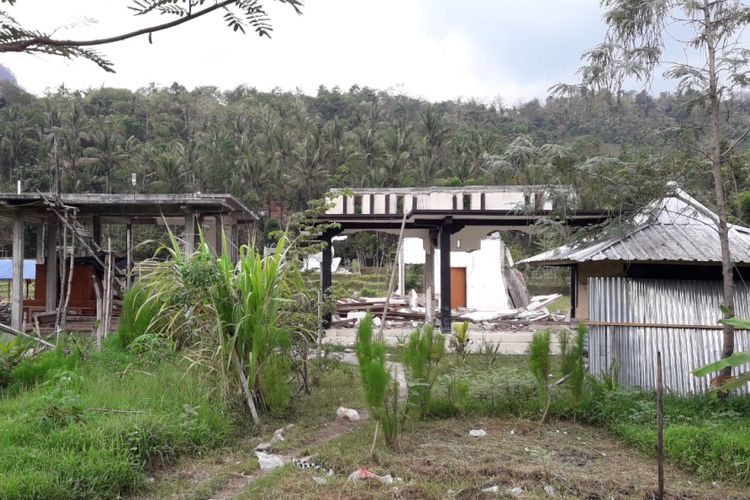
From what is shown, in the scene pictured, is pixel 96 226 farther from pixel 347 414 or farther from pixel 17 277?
pixel 347 414

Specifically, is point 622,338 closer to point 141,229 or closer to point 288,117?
point 141,229

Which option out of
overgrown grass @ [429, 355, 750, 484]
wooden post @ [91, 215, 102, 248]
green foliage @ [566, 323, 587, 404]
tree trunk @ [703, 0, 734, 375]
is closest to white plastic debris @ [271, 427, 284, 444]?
overgrown grass @ [429, 355, 750, 484]

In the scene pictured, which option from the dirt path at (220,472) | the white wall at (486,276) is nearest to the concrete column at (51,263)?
the dirt path at (220,472)

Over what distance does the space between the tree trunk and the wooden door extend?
14.2 m

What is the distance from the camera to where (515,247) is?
32750mm

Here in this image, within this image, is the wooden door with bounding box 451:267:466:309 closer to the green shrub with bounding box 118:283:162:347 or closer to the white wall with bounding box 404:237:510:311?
the white wall with bounding box 404:237:510:311

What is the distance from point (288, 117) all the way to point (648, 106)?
42.0m

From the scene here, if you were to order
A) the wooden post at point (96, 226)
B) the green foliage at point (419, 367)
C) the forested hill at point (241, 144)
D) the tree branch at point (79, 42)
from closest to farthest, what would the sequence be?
the tree branch at point (79, 42)
the green foliage at point (419, 367)
the wooden post at point (96, 226)
the forested hill at point (241, 144)

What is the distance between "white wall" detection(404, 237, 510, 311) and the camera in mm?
19891

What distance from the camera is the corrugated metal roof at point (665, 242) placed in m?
7.12

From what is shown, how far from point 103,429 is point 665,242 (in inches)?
258

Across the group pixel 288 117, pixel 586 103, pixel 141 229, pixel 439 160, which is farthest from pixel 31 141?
pixel 586 103

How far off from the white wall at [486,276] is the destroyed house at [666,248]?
1123 centimetres

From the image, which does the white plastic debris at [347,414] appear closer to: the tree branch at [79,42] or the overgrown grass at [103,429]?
the overgrown grass at [103,429]
